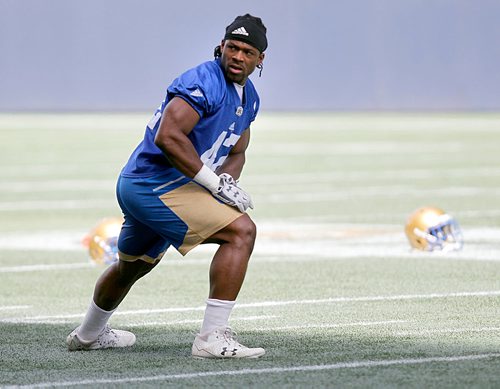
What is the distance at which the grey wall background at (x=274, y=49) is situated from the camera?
47812 mm

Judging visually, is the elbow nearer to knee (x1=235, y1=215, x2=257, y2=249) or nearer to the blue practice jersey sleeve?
the blue practice jersey sleeve

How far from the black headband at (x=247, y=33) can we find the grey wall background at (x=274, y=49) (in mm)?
39544

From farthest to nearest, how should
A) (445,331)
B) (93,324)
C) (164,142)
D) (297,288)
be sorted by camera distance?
(297,288) → (445,331) → (93,324) → (164,142)

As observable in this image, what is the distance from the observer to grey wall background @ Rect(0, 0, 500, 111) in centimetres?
4781

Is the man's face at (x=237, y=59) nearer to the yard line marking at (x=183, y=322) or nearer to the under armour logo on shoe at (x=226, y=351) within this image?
the under armour logo on shoe at (x=226, y=351)

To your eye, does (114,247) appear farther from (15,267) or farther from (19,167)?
(19,167)

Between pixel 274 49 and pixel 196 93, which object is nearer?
pixel 196 93

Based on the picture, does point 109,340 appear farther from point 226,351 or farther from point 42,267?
point 42,267

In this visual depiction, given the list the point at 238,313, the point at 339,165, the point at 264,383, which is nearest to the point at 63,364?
the point at 264,383

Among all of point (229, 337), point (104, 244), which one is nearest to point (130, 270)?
point (229, 337)

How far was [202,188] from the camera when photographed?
309 inches

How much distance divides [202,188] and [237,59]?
2.28ft

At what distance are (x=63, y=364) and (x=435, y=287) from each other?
3815 mm

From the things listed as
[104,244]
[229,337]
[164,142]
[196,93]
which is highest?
[196,93]
